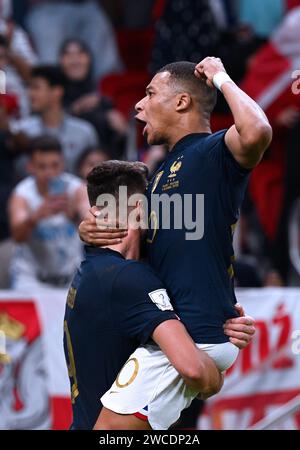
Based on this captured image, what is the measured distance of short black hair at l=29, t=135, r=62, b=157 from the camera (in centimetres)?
983

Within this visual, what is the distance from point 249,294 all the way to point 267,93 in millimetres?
2669

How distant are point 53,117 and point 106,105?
559mm

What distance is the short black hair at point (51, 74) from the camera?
1119cm

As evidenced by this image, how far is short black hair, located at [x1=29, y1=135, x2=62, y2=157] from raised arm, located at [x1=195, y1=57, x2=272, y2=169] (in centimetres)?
487

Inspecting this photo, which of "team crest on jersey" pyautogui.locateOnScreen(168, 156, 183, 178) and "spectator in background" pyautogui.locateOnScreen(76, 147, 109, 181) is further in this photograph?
"spectator in background" pyautogui.locateOnScreen(76, 147, 109, 181)

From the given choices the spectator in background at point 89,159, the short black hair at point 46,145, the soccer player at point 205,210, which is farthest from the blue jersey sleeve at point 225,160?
the spectator in background at point 89,159

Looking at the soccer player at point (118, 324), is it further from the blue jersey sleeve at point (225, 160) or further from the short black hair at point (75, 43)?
the short black hair at point (75, 43)

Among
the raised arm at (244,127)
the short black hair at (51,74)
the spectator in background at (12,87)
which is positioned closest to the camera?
the raised arm at (244,127)

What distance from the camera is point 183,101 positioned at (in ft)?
17.5

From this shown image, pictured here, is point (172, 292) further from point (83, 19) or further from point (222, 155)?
point (83, 19)

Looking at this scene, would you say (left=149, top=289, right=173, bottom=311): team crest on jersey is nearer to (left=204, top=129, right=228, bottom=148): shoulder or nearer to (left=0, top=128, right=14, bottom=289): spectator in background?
(left=204, top=129, right=228, bottom=148): shoulder

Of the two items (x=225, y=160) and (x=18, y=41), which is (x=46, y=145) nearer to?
(x=18, y=41)

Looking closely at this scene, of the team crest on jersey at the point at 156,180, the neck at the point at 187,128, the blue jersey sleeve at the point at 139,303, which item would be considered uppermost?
the neck at the point at 187,128

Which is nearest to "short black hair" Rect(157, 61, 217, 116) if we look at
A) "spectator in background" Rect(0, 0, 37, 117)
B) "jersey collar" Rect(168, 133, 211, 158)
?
"jersey collar" Rect(168, 133, 211, 158)
